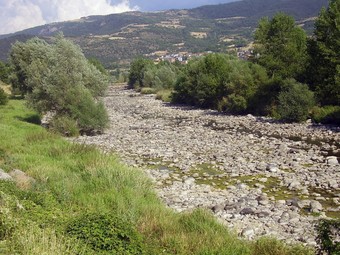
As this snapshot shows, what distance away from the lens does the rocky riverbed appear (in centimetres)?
1176

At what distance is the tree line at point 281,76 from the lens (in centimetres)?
3100

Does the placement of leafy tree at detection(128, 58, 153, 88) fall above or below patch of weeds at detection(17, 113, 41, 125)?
below

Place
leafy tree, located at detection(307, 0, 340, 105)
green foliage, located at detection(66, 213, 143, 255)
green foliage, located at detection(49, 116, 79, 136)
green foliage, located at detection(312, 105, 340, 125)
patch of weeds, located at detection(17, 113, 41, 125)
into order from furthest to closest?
leafy tree, located at detection(307, 0, 340, 105)
patch of weeds, located at detection(17, 113, 41, 125)
green foliage, located at detection(312, 105, 340, 125)
green foliage, located at detection(49, 116, 79, 136)
green foliage, located at detection(66, 213, 143, 255)

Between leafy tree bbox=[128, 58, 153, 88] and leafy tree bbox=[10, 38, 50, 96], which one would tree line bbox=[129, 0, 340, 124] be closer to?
leafy tree bbox=[10, 38, 50, 96]

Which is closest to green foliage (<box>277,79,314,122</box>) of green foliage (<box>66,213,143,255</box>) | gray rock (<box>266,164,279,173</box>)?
gray rock (<box>266,164,279,173</box>)

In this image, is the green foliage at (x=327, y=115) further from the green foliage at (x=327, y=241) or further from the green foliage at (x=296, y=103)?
the green foliage at (x=327, y=241)

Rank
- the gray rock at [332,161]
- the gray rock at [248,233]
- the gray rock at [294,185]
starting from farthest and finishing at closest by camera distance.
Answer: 1. the gray rock at [332,161]
2. the gray rock at [294,185]
3. the gray rock at [248,233]

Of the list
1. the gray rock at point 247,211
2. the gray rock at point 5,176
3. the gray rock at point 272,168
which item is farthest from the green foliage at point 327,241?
the gray rock at point 5,176

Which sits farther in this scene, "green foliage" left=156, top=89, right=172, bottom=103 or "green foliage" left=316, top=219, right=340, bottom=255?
"green foliage" left=156, top=89, right=172, bottom=103

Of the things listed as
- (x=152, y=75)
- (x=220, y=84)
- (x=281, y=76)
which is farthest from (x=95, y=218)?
(x=152, y=75)

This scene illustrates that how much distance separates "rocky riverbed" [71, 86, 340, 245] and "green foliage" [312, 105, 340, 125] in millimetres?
1246

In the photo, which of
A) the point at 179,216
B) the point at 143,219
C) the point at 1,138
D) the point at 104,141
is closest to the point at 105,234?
the point at 143,219

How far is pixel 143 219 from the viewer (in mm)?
10109

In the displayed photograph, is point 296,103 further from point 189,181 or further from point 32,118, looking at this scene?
point 32,118
